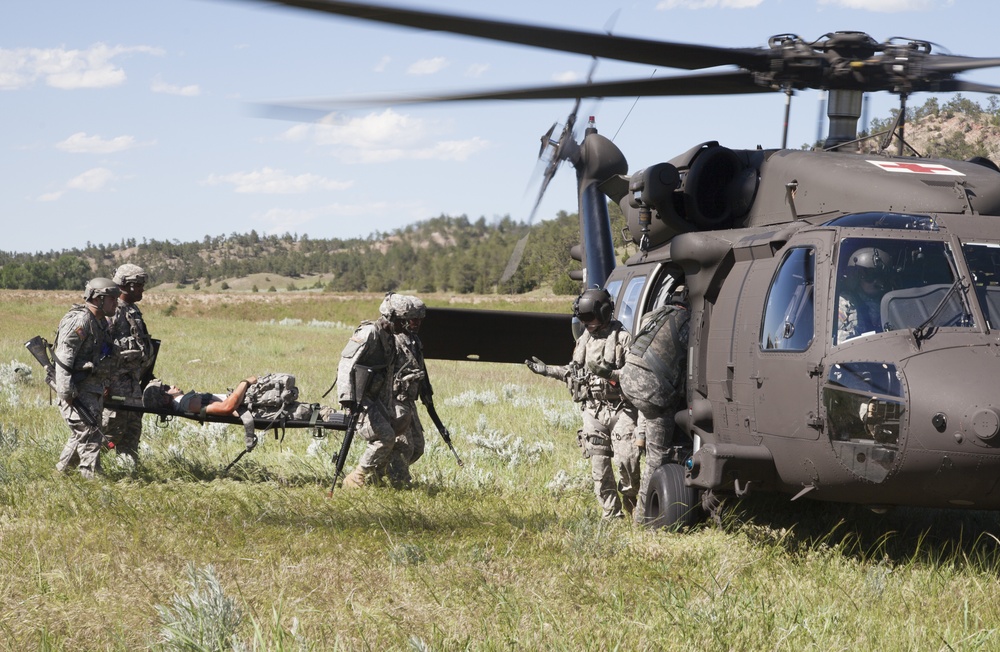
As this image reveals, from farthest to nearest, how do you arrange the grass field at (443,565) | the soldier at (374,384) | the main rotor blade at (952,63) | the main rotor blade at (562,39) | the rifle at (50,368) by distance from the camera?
the soldier at (374,384), the rifle at (50,368), the main rotor blade at (952,63), the grass field at (443,565), the main rotor blade at (562,39)

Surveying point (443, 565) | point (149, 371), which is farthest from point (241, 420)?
point (443, 565)

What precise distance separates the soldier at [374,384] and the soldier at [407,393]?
8 centimetres

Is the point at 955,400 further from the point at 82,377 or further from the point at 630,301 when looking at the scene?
the point at 82,377

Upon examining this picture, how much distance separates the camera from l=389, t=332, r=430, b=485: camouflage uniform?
26.7ft

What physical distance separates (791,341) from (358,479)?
3.87 m

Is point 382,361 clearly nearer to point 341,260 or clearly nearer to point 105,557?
point 105,557

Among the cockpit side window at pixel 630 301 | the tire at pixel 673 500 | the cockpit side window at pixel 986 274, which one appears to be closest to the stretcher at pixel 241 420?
the cockpit side window at pixel 630 301

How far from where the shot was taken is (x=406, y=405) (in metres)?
8.19

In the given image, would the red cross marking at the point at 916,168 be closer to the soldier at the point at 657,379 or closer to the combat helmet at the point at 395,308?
the soldier at the point at 657,379

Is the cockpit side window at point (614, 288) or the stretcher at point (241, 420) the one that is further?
the cockpit side window at point (614, 288)

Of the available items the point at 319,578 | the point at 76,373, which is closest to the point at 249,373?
the point at 76,373

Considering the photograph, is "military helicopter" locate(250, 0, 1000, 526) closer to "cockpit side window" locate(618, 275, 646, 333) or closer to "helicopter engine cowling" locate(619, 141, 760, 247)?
"helicopter engine cowling" locate(619, 141, 760, 247)

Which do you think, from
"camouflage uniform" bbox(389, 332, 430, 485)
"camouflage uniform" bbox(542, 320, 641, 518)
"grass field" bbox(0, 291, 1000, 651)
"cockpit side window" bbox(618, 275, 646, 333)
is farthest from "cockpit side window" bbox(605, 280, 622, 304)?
"camouflage uniform" bbox(389, 332, 430, 485)

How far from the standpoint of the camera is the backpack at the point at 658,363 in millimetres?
6852
